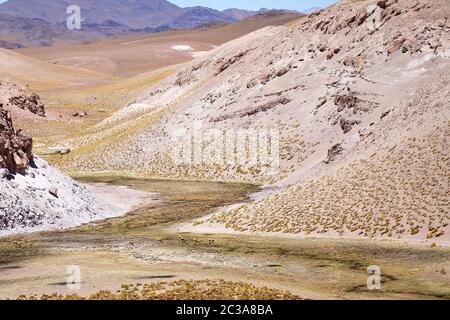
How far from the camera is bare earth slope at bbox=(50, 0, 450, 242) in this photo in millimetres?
39938

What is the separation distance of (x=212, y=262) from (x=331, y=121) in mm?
38180

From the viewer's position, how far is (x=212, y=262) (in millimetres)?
29578

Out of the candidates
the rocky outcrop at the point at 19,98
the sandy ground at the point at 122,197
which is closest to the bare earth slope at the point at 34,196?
the sandy ground at the point at 122,197

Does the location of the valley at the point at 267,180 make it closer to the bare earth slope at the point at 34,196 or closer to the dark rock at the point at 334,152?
the bare earth slope at the point at 34,196

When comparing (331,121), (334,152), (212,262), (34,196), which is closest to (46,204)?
(34,196)

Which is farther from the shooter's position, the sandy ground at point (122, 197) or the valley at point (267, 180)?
the sandy ground at point (122, 197)

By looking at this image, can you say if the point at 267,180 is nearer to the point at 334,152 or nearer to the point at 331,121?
the point at 334,152

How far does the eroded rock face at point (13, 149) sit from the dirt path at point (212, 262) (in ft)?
23.6

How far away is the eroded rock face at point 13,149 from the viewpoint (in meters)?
42.5

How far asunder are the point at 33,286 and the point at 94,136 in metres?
68.2

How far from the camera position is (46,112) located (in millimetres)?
118250

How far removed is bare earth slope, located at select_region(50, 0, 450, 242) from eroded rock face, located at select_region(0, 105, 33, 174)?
47.0 ft

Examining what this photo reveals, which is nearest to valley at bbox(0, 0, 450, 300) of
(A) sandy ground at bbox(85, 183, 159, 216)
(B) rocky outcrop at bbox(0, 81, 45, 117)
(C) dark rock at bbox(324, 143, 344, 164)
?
(A) sandy ground at bbox(85, 183, 159, 216)
